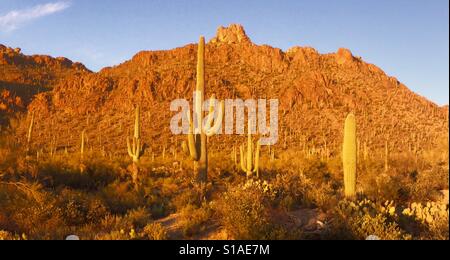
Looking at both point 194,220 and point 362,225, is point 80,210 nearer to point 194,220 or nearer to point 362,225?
point 194,220

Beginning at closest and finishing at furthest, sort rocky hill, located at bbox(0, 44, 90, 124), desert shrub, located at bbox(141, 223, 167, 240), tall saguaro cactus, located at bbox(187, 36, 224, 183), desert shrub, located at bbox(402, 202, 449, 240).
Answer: desert shrub, located at bbox(141, 223, 167, 240)
desert shrub, located at bbox(402, 202, 449, 240)
tall saguaro cactus, located at bbox(187, 36, 224, 183)
rocky hill, located at bbox(0, 44, 90, 124)

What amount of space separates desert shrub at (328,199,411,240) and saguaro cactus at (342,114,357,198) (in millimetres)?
2077

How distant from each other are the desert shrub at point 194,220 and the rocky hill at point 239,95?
32.1 meters

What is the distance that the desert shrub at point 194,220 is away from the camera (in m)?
9.37

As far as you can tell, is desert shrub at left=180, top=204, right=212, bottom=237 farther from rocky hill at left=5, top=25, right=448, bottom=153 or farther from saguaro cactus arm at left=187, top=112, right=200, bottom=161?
rocky hill at left=5, top=25, right=448, bottom=153

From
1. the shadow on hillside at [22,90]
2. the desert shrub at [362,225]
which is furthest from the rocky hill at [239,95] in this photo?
the desert shrub at [362,225]

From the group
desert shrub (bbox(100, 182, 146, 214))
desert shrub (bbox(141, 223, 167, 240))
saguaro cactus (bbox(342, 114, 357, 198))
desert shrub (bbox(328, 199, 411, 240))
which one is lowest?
desert shrub (bbox(100, 182, 146, 214))

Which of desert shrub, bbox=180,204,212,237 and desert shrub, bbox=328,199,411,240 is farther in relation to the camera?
desert shrub, bbox=180,204,212,237

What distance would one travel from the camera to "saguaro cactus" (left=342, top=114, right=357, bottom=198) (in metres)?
11.7

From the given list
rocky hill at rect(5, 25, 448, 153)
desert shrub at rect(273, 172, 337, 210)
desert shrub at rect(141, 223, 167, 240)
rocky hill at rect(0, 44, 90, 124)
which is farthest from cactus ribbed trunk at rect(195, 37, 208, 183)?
rocky hill at rect(0, 44, 90, 124)

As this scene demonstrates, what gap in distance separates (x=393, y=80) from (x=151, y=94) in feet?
152

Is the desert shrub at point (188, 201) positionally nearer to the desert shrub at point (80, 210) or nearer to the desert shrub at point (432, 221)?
the desert shrub at point (80, 210)

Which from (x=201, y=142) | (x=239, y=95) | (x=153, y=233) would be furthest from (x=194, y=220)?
(x=239, y=95)
